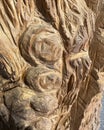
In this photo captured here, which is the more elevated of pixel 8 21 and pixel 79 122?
pixel 8 21

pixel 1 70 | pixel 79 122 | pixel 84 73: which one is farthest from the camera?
pixel 79 122

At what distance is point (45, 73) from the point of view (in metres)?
0.92

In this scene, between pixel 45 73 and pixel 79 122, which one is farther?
pixel 79 122

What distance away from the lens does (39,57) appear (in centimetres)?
92

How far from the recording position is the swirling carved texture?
906mm

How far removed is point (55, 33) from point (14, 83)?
0.15 m

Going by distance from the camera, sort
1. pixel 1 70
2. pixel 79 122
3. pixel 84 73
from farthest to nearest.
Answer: pixel 79 122, pixel 84 73, pixel 1 70

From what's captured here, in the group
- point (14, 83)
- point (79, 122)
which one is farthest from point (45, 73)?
point (79, 122)

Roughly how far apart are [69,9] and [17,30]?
144mm

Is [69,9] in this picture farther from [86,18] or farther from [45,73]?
[45,73]

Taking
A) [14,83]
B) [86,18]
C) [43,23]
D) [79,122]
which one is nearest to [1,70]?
[14,83]

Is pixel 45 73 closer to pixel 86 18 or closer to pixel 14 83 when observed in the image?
pixel 14 83

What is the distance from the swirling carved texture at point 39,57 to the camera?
2.97 ft

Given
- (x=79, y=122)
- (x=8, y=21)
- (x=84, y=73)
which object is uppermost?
(x=8, y=21)
